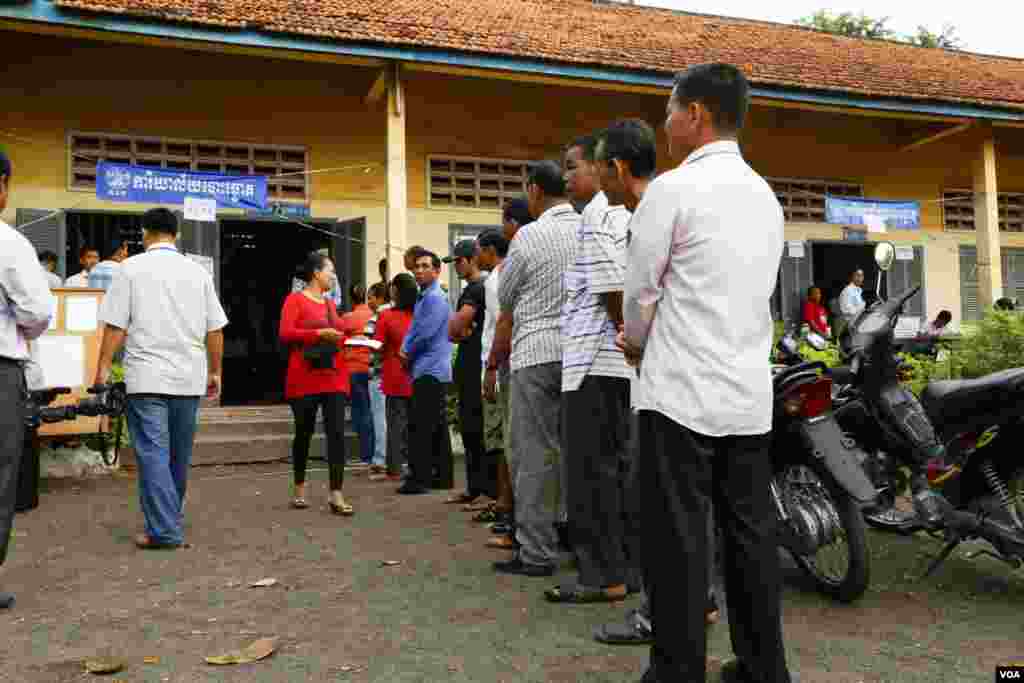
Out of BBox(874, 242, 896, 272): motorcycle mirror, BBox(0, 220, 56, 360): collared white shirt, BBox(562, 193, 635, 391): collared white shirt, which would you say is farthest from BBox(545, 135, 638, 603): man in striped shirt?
BBox(0, 220, 56, 360): collared white shirt

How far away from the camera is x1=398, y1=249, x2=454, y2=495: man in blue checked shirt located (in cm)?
684

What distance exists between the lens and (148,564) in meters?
4.82

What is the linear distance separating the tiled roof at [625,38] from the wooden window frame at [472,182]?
6.02ft

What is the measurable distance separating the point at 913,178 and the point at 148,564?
1417cm

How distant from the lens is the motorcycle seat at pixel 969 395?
382 centimetres

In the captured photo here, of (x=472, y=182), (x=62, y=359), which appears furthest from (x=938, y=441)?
(x=472, y=182)

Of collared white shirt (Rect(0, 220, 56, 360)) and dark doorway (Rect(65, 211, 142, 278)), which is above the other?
dark doorway (Rect(65, 211, 142, 278))

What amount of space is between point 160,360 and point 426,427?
2.21 m

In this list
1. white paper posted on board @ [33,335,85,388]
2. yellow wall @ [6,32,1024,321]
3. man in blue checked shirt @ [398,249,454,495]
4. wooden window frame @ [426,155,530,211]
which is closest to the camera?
man in blue checked shirt @ [398,249,454,495]

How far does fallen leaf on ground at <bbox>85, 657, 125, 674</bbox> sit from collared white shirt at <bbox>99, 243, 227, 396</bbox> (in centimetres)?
217

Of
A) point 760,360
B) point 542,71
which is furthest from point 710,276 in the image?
point 542,71

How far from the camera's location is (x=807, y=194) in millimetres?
14781

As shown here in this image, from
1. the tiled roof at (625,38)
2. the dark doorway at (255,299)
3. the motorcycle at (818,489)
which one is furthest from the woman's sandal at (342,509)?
the dark doorway at (255,299)

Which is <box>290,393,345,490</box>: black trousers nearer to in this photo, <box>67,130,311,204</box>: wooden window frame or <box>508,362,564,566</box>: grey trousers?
<box>508,362,564,566</box>: grey trousers
